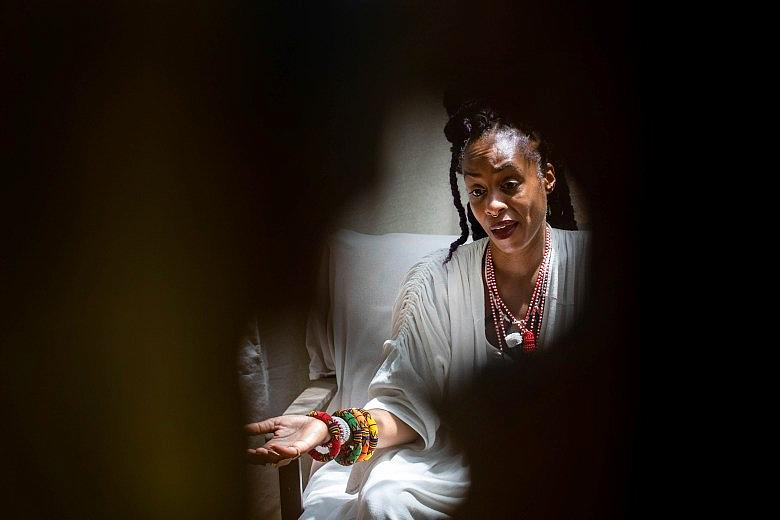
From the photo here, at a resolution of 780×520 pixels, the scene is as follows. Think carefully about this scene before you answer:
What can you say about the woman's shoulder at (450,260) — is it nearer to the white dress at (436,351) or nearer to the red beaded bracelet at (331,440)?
the white dress at (436,351)

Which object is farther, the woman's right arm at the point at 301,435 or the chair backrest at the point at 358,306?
the chair backrest at the point at 358,306

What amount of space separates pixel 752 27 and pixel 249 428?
1.37m

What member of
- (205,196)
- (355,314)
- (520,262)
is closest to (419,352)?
(355,314)

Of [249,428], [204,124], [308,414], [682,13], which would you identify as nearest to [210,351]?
[249,428]

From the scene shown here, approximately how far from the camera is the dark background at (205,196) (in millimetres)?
1628

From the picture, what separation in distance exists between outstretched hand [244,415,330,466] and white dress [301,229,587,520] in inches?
4.5

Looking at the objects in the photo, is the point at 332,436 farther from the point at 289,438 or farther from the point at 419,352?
the point at 419,352

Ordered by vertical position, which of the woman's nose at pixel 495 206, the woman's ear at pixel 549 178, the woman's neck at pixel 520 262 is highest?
the woman's ear at pixel 549 178

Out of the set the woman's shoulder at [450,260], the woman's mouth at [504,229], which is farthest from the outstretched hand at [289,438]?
the woman's mouth at [504,229]

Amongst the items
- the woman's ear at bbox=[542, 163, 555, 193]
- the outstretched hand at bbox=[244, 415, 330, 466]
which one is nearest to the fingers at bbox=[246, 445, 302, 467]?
the outstretched hand at bbox=[244, 415, 330, 466]

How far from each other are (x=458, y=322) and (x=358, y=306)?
208mm

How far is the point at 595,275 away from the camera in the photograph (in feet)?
5.30

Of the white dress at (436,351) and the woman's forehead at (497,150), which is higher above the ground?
the woman's forehead at (497,150)

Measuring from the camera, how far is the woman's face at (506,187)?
4.98 ft
